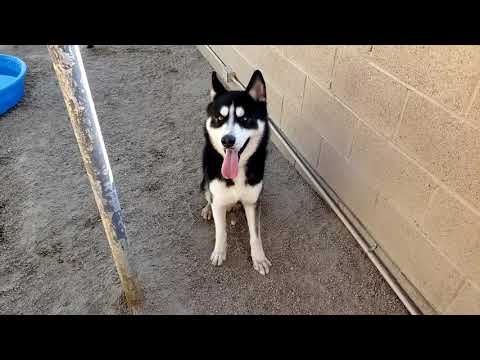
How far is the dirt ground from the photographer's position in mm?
2154

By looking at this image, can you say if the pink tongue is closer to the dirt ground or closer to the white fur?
the white fur

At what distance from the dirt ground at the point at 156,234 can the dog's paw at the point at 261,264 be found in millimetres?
43

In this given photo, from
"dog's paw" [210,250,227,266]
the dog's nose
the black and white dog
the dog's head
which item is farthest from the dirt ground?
the dog's nose

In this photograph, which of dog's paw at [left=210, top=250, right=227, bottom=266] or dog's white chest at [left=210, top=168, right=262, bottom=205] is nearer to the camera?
dog's white chest at [left=210, top=168, right=262, bottom=205]

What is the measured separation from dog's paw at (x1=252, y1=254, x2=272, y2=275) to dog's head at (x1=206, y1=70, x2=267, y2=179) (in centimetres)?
57

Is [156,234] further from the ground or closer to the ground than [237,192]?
closer to the ground

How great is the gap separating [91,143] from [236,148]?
0.76 meters

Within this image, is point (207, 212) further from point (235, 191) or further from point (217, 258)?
point (235, 191)

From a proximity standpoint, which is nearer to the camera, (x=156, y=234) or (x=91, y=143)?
(x=91, y=143)

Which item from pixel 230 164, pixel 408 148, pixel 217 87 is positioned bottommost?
pixel 230 164

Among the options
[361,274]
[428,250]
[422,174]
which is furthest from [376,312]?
[422,174]

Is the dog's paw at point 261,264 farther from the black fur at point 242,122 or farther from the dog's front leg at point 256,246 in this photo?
the black fur at point 242,122

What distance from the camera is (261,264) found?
2.29 m

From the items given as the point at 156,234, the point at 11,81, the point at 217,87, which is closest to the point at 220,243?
the point at 156,234
